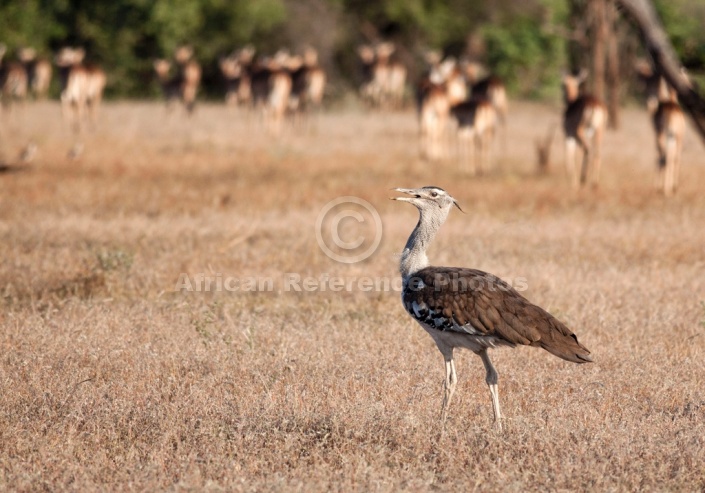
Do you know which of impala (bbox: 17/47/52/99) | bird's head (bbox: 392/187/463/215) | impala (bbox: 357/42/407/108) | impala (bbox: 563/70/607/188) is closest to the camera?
bird's head (bbox: 392/187/463/215)

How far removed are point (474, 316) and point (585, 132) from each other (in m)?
10.0

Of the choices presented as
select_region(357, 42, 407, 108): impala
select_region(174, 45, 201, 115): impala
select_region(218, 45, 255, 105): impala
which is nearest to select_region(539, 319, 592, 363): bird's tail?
select_region(218, 45, 255, 105): impala

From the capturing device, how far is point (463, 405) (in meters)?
5.38

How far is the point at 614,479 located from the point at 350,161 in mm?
11802

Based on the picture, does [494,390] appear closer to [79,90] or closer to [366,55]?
[79,90]

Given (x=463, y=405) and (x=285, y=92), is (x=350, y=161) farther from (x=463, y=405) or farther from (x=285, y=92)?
(x=463, y=405)

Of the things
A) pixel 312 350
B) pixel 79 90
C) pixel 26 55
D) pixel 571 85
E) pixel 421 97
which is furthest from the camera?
pixel 26 55

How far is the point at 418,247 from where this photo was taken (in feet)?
17.9

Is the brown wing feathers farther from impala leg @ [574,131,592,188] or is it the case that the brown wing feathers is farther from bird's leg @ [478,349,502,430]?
impala leg @ [574,131,592,188]

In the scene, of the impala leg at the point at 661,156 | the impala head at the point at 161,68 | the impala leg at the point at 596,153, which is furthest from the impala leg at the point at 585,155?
the impala head at the point at 161,68

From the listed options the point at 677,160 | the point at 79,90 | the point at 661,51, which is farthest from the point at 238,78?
the point at 661,51

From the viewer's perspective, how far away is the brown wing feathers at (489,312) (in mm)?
4789

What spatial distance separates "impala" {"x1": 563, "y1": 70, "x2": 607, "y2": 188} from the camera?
1423 centimetres

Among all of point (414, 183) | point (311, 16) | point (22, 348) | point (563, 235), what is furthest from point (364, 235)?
point (311, 16)
